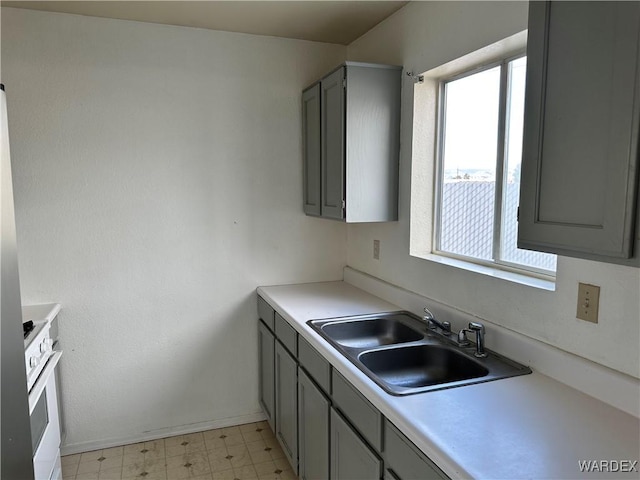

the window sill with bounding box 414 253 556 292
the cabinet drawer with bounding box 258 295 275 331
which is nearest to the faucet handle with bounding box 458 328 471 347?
the window sill with bounding box 414 253 556 292

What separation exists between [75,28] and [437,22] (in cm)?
190

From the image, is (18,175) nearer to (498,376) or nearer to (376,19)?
(376,19)

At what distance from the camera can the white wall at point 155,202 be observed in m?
2.47

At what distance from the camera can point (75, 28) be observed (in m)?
2.46

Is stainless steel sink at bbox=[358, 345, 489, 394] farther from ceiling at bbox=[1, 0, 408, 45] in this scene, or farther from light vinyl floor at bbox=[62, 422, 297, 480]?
ceiling at bbox=[1, 0, 408, 45]

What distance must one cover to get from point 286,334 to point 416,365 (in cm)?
76

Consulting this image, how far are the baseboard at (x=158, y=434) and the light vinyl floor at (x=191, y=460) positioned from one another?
1.1 inches

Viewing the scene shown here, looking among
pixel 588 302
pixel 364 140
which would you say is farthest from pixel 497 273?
pixel 364 140

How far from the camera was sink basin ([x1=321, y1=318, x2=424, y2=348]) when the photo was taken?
216 cm

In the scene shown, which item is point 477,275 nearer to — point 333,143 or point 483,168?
point 483,168

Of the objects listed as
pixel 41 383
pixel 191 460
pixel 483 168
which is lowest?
pixel 191 460

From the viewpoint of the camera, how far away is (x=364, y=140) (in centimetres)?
235

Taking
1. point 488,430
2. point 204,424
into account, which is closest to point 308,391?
point 488,430

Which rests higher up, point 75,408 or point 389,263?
point 389,263
